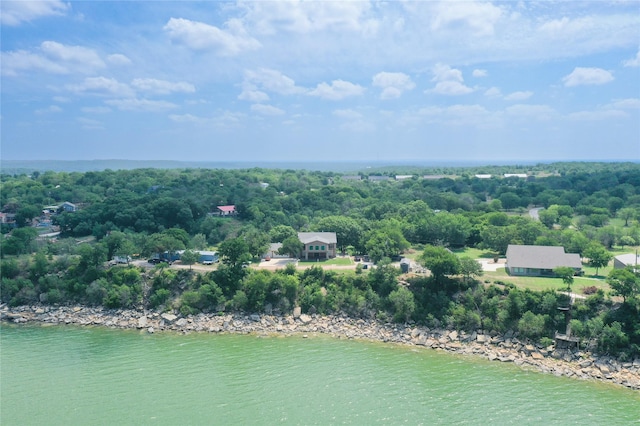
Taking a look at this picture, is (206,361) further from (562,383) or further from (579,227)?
(579,227)

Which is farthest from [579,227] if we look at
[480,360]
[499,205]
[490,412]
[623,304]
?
[490,412]

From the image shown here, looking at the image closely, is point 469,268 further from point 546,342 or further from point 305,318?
point 305,318

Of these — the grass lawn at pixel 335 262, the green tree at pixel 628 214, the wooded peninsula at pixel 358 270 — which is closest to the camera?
the wooded peninsula at pixel 358 270

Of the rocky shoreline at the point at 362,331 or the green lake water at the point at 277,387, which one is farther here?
the rocky shoreline at the point at 362,331

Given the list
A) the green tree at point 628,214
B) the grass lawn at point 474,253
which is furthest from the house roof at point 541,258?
the green tree at point 628,214

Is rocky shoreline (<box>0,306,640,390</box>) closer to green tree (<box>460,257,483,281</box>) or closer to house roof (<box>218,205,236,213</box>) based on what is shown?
green tree (<box>460,257,483,281</box>)

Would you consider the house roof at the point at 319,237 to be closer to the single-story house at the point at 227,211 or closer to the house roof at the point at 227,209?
the single-story house at the point at 227,211

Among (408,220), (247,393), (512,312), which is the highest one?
(408,220)
